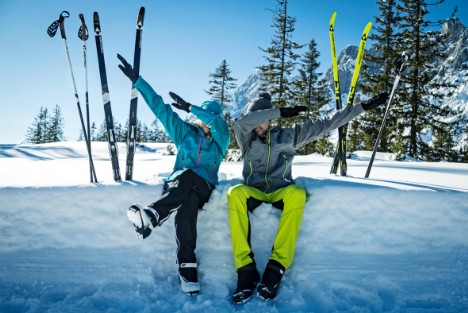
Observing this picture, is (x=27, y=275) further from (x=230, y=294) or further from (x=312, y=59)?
(x=312, y=59)

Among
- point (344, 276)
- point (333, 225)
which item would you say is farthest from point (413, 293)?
point (333, 225)

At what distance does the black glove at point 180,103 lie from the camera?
123 inches

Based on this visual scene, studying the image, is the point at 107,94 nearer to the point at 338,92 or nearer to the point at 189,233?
the point at 189,233

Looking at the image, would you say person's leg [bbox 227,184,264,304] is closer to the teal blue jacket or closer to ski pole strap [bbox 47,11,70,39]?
the teal blue jacket

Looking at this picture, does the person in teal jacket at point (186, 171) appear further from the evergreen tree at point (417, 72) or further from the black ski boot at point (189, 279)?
the evergreen tree at point (417, 72)

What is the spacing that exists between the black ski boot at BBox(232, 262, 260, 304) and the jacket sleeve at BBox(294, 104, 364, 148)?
4.60ft

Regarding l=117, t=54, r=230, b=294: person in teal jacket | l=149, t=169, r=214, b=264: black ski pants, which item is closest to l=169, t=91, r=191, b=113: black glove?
l=117, t=54, r=230, b=294: person in teal jacket

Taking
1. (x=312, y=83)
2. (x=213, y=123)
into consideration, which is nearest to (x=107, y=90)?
(x=213, y=123)

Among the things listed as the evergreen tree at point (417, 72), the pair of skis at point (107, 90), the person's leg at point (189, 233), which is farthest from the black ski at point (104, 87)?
the evergreen tree at point (417, 72)

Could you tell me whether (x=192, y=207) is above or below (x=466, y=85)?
below

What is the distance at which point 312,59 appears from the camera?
2433cm

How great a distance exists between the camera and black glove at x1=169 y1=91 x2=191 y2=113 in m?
3.13

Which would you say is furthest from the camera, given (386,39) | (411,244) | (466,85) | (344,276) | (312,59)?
(466,85)

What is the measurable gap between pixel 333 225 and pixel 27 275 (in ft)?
9.64
